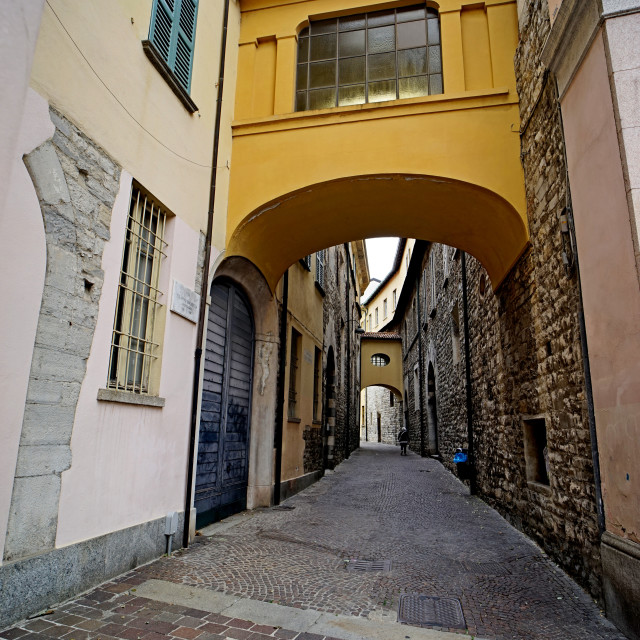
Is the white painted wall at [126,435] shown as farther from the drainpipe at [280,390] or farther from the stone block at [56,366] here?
the drainpipe at [280,390]

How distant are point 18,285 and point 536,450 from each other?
534 centimetres

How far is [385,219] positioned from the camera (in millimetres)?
6820

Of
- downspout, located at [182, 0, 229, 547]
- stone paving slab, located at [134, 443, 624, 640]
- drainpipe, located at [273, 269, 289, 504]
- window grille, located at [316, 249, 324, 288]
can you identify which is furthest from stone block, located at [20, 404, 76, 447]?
window grille, located at [316, 249, 324, 288]

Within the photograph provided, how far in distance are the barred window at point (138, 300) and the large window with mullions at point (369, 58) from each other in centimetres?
308

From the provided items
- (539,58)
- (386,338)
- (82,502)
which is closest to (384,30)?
(539,58)

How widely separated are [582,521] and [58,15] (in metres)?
5.42

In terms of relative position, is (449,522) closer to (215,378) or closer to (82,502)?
(215,378)

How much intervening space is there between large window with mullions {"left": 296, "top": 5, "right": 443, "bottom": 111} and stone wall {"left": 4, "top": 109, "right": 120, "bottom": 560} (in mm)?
3786

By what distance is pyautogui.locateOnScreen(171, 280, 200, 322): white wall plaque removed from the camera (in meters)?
4.74

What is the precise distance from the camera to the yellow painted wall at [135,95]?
3.40 meters

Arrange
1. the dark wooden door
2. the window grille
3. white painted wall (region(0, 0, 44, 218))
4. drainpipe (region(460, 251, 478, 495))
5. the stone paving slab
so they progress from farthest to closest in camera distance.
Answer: the window grille < drainpipe (region(460, 251, 478, 495)) < the dark wooden door < the stone paving slab < white painted wall (region(0, 0, 44, 218))

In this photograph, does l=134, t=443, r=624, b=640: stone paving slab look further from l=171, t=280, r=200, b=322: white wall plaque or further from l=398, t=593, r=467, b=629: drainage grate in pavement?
l=171, t=280, r=200, b=322: white wall plaque

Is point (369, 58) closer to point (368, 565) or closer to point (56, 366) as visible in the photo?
point (56, 366)

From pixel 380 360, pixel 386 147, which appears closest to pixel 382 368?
pixel 380 360
